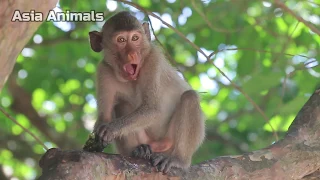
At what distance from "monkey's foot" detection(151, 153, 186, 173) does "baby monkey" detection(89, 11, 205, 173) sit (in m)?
0.13

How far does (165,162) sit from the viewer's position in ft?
13.6

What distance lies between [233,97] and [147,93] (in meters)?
3.45

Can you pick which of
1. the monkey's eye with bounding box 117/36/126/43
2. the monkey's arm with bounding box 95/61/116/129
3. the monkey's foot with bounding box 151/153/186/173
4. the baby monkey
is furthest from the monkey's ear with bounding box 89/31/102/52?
the monkey's foot with bounding box 151/153/186/173

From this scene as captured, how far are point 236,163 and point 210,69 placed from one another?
15.9 feet

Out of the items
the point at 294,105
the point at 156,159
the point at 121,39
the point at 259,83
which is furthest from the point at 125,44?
the point at 294,105

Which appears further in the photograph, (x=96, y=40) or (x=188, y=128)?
(x=96, y=40)

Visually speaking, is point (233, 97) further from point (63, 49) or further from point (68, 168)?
point (68, 168)

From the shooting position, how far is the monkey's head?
479 cm

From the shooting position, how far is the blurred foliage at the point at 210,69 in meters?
6.09

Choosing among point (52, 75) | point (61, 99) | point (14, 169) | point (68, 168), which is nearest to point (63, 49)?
point (52, 75)

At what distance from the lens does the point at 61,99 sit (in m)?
8.91

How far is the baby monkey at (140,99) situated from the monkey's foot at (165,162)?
130mm

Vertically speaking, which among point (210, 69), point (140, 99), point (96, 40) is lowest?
point (210, 69)

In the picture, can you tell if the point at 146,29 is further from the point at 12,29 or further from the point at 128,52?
the point at 12,29
